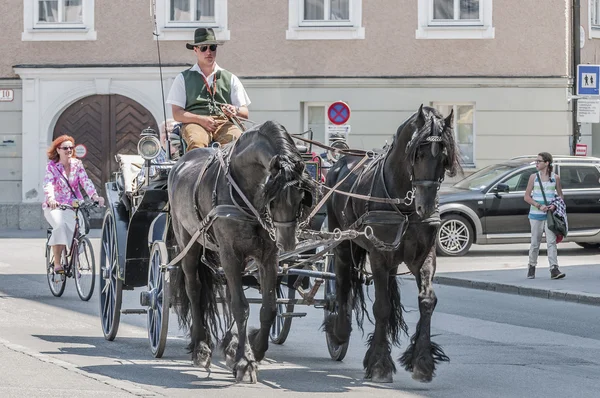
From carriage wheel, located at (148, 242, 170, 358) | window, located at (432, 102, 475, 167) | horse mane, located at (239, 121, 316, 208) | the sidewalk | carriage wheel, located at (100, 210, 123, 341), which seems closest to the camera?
horse mane, located at (239, 121, 316, 208)

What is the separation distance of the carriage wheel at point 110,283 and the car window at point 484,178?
11254 mm

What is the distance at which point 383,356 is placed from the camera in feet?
28.7

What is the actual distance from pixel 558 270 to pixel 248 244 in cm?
989

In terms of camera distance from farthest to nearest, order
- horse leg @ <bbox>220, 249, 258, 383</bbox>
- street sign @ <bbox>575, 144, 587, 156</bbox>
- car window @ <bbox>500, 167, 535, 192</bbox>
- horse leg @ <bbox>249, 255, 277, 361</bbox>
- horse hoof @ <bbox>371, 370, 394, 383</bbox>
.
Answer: street sign @ <bbox>575, 144, 587, 156</bbox> < car window @ <bbox>500, 167, 535, 192</bbox> < horse hoof @ <bbox>371, 370, 394, 383</bbox> < horse leg @ <bbox>249, 255, 277, 361</bbox> < horse leg @ <bbox>220, 249, 258, 383</bbox>

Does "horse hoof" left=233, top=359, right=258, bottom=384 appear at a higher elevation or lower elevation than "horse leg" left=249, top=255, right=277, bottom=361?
lower

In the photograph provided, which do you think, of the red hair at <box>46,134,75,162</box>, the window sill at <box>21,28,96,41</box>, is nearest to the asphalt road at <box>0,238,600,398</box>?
the red hair at <box>46,134,75,162</box>

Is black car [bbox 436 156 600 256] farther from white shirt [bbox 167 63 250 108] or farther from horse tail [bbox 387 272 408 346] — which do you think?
horse tail [bbox 387 272 408 346]

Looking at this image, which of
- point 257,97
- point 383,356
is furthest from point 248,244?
point 257,97

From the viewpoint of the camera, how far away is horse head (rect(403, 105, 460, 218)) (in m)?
8.53

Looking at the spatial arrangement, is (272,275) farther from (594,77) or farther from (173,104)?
(594,77)

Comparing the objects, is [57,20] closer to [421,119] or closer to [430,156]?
[421,119]

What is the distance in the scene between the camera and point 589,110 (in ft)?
76.7

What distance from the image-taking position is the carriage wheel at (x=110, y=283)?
10883 mm

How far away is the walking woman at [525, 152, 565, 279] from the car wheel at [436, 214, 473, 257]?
12.3 ft
